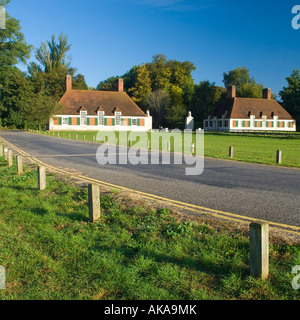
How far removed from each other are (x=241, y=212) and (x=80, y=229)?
10.4ft

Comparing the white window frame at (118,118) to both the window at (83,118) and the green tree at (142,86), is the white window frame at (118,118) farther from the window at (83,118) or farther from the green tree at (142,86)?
the green tree at (142,86)

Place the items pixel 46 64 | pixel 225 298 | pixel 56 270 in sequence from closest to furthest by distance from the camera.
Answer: pixel 225 298, pixel 56 270, pixel 46 64

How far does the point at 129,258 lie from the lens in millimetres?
4457

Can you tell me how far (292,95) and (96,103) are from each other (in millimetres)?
43652

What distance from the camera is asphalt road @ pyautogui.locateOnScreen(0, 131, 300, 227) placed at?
6.57 meters

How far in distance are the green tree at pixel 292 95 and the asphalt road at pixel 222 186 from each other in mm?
62994

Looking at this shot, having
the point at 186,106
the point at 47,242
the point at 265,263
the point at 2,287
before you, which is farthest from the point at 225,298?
the point at 186,106

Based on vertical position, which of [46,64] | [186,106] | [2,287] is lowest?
[2,287]

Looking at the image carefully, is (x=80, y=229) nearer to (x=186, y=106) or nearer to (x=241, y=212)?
(x=241, y=212)

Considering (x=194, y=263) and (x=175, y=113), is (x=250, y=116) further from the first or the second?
(x=194, y=263)

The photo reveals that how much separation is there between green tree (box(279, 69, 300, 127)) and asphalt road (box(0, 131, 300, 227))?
62994mm

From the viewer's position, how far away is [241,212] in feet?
20.6

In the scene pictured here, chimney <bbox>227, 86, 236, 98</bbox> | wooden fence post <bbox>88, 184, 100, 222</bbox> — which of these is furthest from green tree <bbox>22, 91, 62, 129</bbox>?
wooden fence post <bbox>88, 184, 100, 222</bbox>

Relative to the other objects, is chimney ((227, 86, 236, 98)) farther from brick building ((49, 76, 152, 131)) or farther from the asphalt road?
→ the asphalt road
